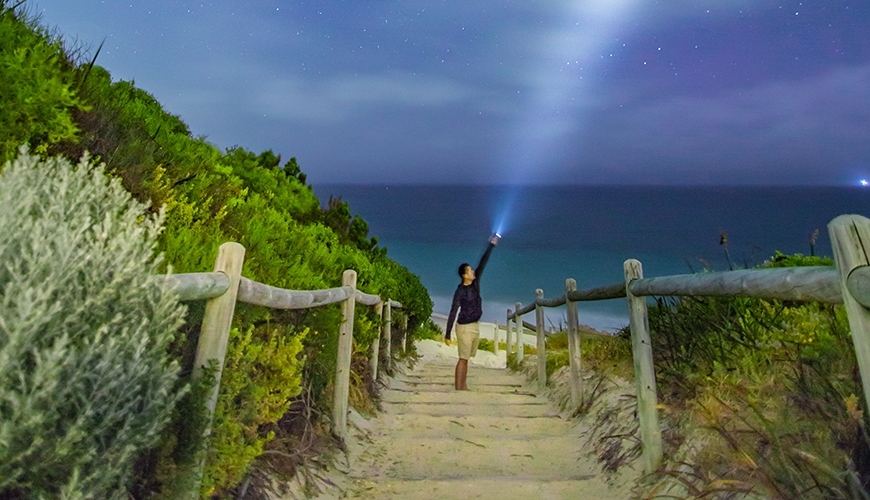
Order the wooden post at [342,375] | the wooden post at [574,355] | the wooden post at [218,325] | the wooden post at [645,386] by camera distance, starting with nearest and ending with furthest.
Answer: the wooden post at [218,325] < the wooden post at [645,386] < the wooden post at [342,375] < the wooden post at [574,355]

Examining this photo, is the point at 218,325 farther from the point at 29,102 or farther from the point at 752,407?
the point at 752,407

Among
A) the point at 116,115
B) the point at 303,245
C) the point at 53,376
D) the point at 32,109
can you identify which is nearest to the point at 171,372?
the point at 53,376

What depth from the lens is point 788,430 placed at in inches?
91.3

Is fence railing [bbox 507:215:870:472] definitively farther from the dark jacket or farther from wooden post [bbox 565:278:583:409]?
the dark jacket

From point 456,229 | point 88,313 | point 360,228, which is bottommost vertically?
point 88,313

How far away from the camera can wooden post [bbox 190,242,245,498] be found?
2.04m

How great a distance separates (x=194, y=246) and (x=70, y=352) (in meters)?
1.92

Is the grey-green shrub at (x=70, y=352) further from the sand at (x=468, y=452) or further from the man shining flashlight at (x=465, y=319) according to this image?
the man shining flashlight at (x=465, y=319)

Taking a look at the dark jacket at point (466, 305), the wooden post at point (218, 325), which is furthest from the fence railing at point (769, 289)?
the dark jacket at point (466, 305)

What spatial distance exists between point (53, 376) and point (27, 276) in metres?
0.26

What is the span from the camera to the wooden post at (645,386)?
3295mm

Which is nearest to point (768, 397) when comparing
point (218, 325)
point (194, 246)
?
point (218, 325)

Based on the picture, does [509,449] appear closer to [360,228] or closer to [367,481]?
[367,481]

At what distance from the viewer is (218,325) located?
2.13m
